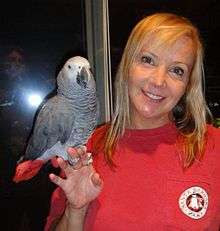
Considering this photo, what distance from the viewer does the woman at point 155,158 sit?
36.5 inches

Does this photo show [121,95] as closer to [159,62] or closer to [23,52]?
[159,62]

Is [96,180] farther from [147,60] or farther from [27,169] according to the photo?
[147,60]

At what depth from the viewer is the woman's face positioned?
0.93m

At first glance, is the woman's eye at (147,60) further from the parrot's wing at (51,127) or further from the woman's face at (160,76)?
the parrot's wing at (51,127)

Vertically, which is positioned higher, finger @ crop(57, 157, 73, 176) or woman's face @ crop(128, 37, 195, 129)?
woman's face @ crop(128, 37, 195, 129)

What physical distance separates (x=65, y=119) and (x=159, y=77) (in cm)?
23

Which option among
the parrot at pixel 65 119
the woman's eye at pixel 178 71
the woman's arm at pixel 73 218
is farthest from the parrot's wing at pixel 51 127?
the woman's eye at pixel 178 71

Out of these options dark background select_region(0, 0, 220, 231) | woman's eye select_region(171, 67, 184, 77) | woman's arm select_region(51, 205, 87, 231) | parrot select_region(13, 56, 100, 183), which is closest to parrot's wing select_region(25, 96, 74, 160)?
parrot select_region(13, 56, 100, 183)

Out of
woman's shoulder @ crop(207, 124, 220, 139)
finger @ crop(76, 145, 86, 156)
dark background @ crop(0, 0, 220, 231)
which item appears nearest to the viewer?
finger @ crop(76, 145, 86, 156)

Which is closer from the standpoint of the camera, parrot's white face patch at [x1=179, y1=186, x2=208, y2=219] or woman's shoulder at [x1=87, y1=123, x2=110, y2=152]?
parrot's white face patch at [x1=179, y1=186, x2=208, y2=219]

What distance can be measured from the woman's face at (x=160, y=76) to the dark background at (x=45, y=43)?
88cm

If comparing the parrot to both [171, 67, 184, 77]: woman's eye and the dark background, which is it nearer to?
[171, 67, 184, 77]: woman's eye

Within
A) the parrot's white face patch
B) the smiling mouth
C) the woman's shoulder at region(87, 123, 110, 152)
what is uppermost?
the smiling mouth

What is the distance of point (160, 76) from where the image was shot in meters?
0.92
